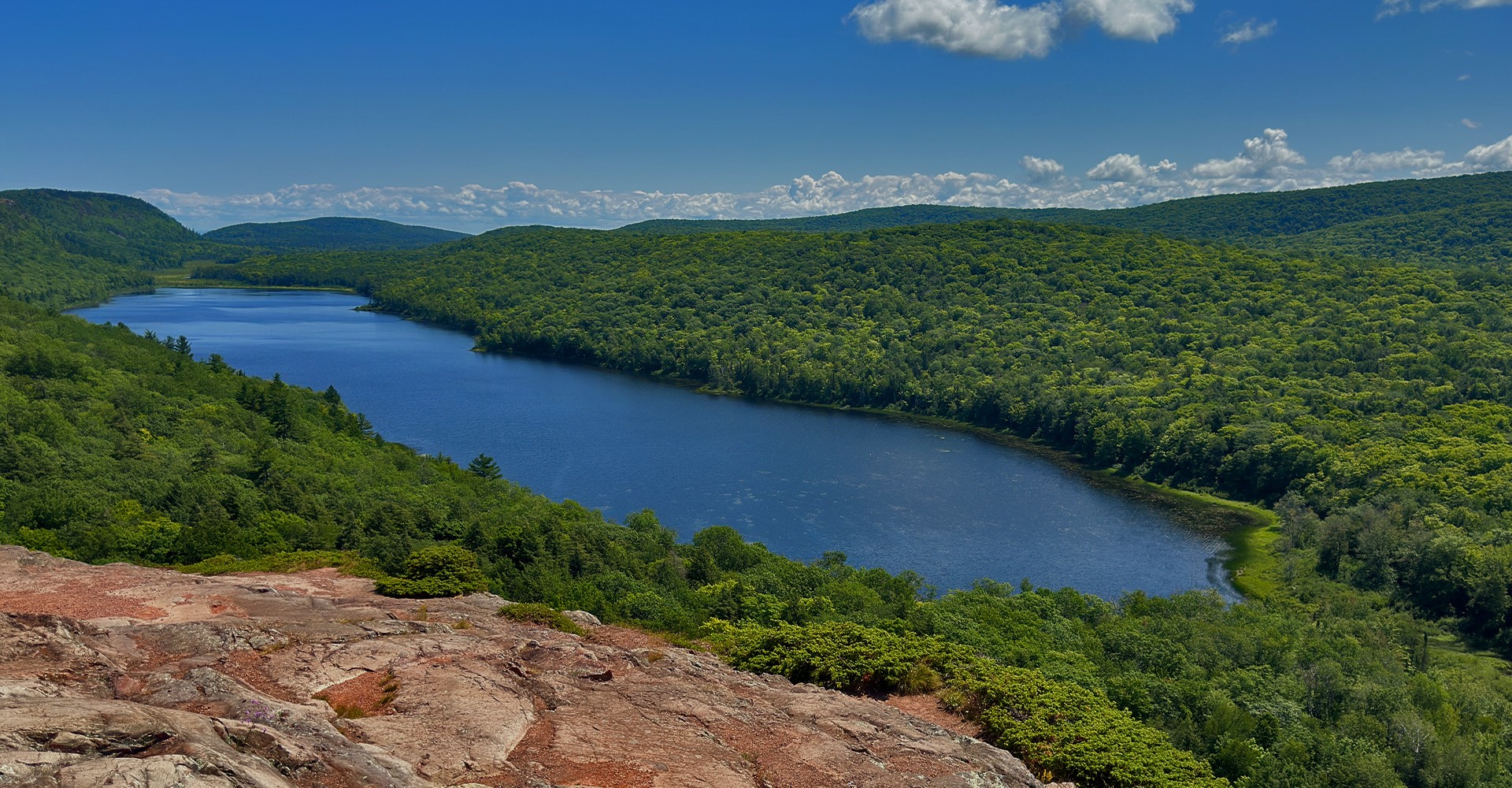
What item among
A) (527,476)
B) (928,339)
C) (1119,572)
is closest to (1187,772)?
(1119,572)

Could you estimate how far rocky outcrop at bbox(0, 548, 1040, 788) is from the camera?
11.8 meters

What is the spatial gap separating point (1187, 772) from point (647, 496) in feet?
182

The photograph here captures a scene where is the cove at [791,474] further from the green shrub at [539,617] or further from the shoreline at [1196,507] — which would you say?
the green shrub at [539,617]

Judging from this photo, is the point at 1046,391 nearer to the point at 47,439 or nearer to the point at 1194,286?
the point at 1194,286

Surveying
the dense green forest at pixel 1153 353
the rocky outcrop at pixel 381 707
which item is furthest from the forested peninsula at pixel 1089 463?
the rocky outcrop at pixel 381 707

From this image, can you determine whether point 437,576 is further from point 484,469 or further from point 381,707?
point 484,469

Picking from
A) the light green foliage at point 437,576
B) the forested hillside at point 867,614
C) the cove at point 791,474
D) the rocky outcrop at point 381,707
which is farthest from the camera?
the cove at point 791,474

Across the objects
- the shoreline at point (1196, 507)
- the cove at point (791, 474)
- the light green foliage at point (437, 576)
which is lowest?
the shoreline at point (1196, 507)

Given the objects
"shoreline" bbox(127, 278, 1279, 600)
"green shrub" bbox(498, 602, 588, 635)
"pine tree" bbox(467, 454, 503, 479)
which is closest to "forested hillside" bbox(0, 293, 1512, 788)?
"green shrub" bbox(498, 602, 588, 635)

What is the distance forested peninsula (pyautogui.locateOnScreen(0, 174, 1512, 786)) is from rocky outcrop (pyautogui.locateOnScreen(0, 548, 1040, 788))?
4.13 meters

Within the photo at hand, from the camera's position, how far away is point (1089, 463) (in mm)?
95500

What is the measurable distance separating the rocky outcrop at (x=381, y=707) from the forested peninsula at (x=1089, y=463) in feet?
13.6

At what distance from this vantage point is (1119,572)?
2506 inches

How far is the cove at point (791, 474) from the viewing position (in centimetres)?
6569
